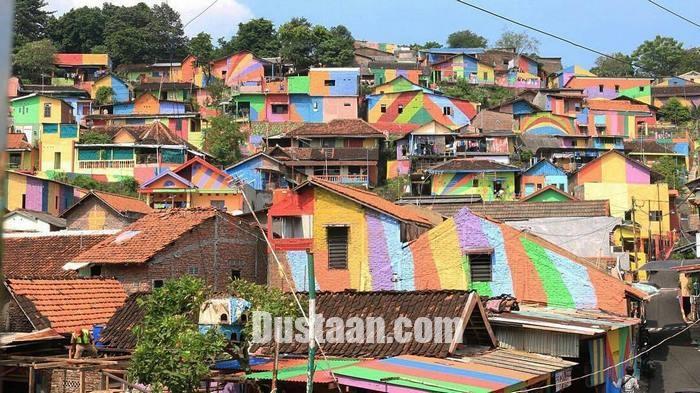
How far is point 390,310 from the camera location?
12734 mm

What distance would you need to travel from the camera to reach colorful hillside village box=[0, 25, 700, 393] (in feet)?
40.7

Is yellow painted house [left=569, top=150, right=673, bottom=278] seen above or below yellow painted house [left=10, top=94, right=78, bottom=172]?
below

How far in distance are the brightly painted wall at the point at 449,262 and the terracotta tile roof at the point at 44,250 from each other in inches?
194

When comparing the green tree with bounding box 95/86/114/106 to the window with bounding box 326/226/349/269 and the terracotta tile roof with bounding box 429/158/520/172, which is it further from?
the window with bounding box 326/226/349/269

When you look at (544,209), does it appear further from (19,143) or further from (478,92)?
(478,92)

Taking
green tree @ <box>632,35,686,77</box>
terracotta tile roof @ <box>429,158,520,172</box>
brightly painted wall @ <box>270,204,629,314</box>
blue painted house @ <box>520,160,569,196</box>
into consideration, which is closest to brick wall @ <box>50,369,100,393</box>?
brightly painted wall @ <box>270,204,629,314</box>

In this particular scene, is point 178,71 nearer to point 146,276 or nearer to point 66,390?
point 146,276

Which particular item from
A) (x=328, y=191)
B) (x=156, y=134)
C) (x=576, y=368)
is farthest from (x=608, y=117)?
(x=576, y=368)

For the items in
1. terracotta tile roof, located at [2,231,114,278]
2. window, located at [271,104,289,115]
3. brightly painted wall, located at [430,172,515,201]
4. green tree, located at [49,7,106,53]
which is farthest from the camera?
green tree, located at [49,7,106,53]

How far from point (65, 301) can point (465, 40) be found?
75.9m

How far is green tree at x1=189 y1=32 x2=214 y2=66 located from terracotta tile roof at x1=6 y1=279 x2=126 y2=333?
44.5m

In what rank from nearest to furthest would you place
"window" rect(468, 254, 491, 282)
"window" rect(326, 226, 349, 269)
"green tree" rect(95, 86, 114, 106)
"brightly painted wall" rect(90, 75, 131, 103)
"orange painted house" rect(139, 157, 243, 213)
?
"window" rect(468, 254, 491, 282) → "window" rect(326, 226, 349, 269) → "orange painted house" rect(139, 157, 243, 213) → "green tree" rect(95, 86, 114, 106) → "brightly painted wall" rect(90, 75, 131, 103)

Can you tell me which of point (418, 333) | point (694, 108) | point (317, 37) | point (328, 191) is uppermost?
point (317, 37)

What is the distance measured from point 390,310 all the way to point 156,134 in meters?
30.5
